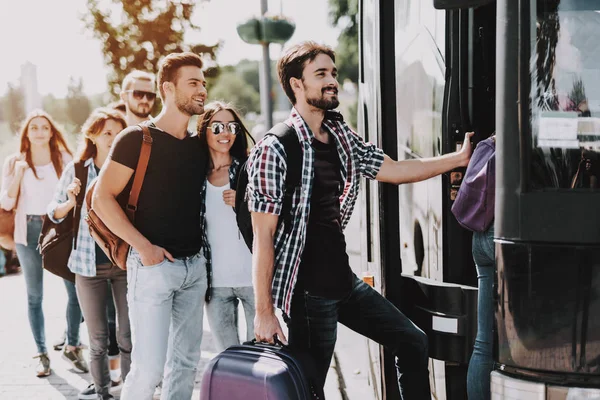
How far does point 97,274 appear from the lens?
514 cm

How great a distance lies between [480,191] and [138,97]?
283 centimetres

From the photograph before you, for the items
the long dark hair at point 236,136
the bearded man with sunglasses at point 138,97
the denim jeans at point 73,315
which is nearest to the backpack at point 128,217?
the long dark hair at point 236,136

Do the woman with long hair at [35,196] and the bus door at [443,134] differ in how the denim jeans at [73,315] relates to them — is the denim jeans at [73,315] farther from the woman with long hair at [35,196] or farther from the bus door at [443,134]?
the bus door at [443,134]

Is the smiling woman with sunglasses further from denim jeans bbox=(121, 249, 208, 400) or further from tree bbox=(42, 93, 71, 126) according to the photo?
tree bbox=(42, 93, 71, 126)

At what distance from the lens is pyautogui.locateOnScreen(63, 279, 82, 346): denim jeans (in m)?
6.29

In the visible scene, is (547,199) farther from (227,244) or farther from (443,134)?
(227,244)

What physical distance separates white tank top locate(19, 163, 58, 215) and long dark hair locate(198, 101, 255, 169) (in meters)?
2.56

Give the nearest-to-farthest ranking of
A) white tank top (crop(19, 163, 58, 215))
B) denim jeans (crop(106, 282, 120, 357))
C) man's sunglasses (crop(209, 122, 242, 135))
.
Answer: man's sunglasses (crop(209, 122, 242, 135)) < denim jeans (crop(106, 282, 120, 357)) < white tank top (crop(19, 163, 58, 215))

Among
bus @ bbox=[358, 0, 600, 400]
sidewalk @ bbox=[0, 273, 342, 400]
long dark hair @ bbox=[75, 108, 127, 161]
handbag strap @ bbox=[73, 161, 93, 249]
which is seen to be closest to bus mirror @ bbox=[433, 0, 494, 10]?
bus @ bbox=[358, 0, 600, 400]

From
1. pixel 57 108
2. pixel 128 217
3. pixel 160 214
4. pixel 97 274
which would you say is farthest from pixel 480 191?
pixel 57 108

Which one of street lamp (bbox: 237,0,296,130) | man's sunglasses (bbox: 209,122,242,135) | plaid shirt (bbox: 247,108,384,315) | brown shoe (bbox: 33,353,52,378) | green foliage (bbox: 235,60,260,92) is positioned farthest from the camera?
green foliage (bbox: 235,60,260,92)

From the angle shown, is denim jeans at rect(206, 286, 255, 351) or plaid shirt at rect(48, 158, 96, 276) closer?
denim jeans at rect(206, 286, 255, 351)

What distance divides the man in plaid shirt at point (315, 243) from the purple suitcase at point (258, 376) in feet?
0.32

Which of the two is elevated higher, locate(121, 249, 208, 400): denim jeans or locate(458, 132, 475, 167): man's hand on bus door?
locate(458, 132, 475, 167): man's hand on bus door
